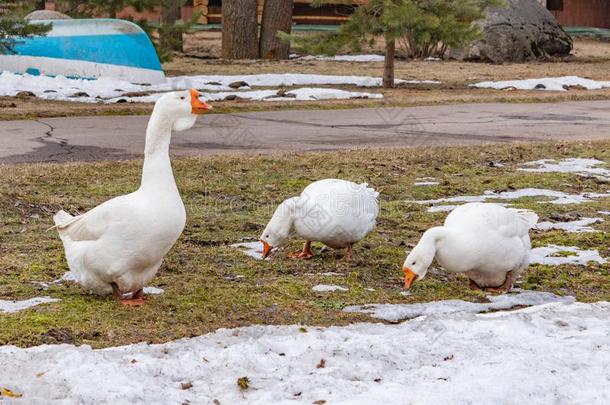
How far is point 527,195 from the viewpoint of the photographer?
31.1 ft

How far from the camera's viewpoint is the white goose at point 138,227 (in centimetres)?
530

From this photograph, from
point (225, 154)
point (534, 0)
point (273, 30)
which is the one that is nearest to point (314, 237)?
point (225, 154)

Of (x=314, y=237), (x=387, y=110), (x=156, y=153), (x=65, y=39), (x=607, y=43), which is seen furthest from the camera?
(x=607, y=43)

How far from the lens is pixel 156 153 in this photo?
5488 millimetres

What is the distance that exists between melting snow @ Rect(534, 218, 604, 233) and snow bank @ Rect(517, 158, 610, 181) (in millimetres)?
2278

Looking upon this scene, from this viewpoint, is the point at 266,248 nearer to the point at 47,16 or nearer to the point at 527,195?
the point at 527,195

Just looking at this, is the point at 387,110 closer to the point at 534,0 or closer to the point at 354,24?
the point at 354,24

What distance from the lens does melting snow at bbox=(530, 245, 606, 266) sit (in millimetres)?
6953

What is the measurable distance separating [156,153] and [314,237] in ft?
4.98

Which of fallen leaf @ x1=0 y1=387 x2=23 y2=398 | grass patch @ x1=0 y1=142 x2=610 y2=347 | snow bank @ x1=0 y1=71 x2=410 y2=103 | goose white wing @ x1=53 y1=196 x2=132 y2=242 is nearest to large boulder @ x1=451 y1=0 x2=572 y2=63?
snow bank @ x1=0 y1=71 x2=410 y2=103

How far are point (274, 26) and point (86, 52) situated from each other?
828 cm

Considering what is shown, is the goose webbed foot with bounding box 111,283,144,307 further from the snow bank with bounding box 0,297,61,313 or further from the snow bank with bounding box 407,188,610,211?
the snow bank with bounding box 407,188,610,211

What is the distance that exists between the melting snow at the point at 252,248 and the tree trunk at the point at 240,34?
19229 millimetres

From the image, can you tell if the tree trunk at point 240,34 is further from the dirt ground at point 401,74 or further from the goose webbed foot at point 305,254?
the goose webbed foot at point 305,254
